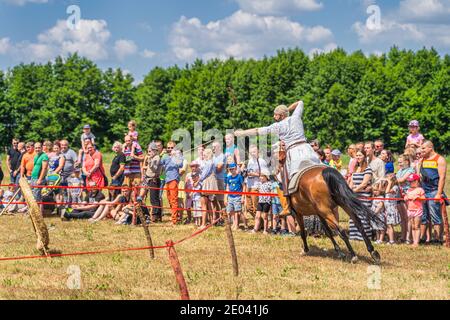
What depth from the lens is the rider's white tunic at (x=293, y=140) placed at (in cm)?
1009

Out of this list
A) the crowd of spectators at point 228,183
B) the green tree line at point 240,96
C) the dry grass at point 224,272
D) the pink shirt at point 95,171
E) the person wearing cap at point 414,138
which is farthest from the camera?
the green tree line at point 240,96

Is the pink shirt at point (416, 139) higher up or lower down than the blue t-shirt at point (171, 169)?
higher up

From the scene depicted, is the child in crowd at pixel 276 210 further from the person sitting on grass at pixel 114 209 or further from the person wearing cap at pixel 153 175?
the person sitting on grass at pixel 114 209

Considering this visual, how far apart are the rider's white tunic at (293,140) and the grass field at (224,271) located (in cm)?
159

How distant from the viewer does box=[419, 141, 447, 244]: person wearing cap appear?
11.6m

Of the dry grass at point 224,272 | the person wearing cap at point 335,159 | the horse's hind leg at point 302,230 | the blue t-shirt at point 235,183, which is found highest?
the person wearing cap at point 335,159

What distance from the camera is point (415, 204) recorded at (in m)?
11.7

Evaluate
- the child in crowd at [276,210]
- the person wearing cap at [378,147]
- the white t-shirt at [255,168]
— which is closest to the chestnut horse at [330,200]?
the child in crowd at [276,210]

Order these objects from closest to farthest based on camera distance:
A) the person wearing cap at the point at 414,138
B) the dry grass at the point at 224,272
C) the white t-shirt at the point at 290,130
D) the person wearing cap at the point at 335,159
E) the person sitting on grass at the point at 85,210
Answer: the dry grass at the point at 224,272 → the white t-shirt at the point at 290,130 → the person wearing cap at the point at 414,138 → the person wearing cap at the point at 335,159 → the person sitting on grass at the point at 85,210

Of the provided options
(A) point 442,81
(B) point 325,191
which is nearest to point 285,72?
(A) point 442,81

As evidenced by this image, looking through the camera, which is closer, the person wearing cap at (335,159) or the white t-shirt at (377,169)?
the white t-shirt at (377,169)

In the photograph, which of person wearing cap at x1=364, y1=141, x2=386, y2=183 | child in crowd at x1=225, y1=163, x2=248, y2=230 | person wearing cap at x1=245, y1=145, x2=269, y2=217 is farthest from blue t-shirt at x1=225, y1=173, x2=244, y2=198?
person wearing cap at x1=364, y1=141, x2=386, y2=183
